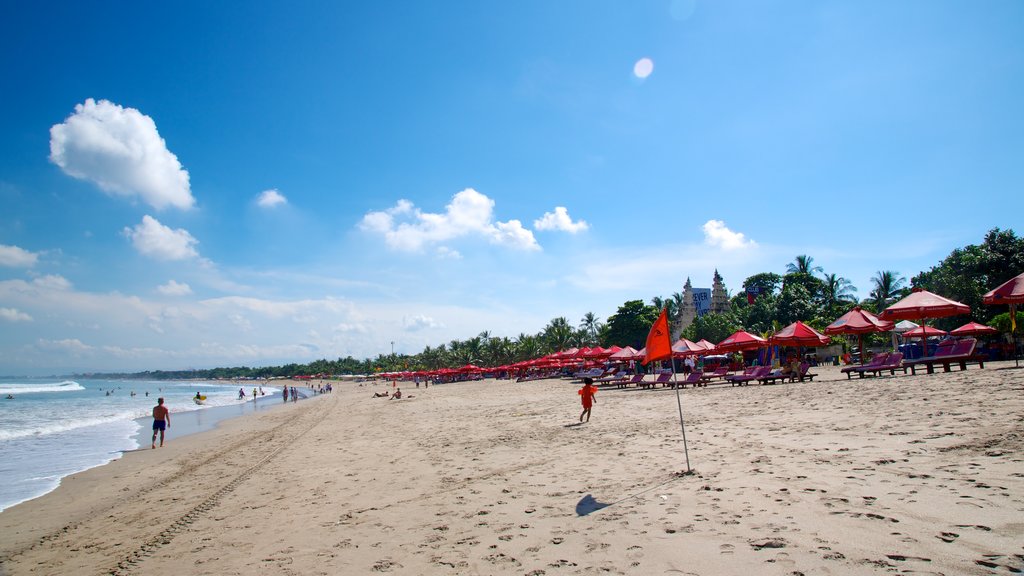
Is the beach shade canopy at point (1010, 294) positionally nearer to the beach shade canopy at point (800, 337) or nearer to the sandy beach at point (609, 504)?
the sandy beach at point (609, 504)

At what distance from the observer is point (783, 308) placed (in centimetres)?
4419

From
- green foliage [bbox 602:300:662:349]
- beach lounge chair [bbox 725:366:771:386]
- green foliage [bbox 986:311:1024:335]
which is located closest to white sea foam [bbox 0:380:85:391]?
green foliage [bbox 602:300:662:349]

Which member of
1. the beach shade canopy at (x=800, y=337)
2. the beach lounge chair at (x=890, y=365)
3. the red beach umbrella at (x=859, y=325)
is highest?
the red beach umbrella at (x=859, y=325)

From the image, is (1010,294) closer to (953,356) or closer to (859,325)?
(953,356)

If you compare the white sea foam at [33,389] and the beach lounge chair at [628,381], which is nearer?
the beach lounge chair at [628,381]

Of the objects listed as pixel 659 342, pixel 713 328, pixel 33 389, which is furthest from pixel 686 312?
pixel 33 389

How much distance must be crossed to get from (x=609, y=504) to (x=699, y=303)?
67543 millimetres

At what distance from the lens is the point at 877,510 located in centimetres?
449

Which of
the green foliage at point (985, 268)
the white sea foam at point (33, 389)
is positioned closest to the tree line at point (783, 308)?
the green foliage at point (985, 268)

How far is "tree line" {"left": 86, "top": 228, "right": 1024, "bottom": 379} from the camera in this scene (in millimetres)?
32938

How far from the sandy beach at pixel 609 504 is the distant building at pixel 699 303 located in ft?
182

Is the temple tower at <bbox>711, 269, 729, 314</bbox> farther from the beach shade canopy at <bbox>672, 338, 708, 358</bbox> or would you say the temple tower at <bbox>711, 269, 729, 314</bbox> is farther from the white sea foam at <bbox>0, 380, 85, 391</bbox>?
the white sea foam at <bbox>0, 380, 85, 391</bbox>

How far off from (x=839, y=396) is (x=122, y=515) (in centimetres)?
1523

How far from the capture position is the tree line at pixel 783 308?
32938 millimetres
